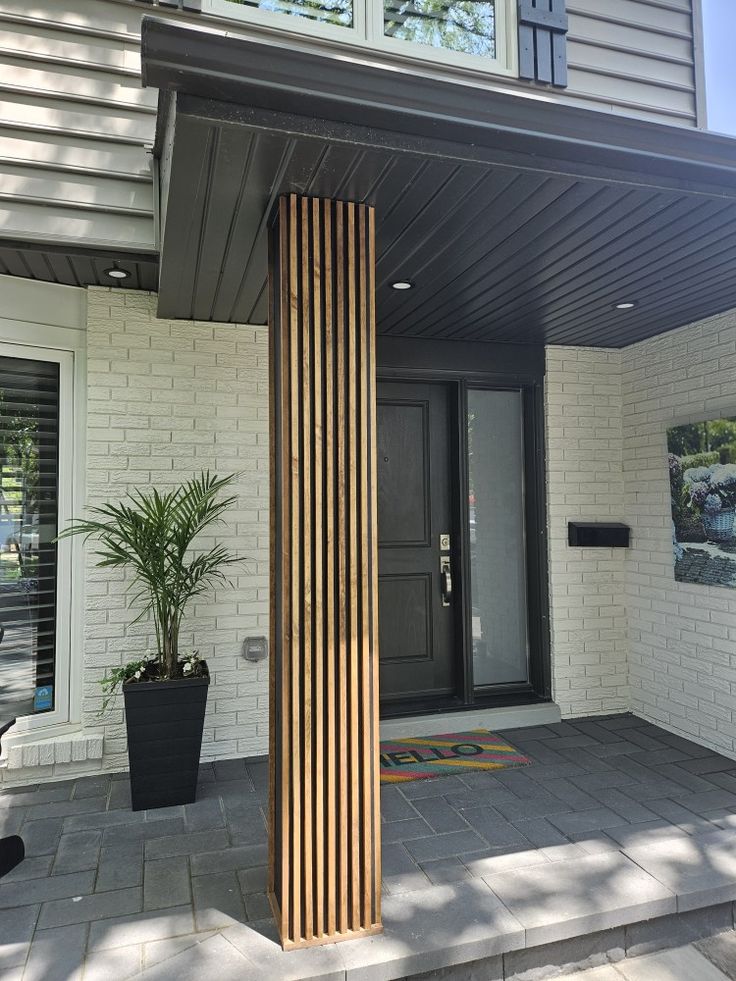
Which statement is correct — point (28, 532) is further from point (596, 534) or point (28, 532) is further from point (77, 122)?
point (596, 534)

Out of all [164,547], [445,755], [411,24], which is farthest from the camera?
[445,755]

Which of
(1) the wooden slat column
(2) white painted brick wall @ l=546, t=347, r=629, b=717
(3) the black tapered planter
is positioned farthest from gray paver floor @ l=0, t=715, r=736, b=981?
(2) white painted brick wall @ l=546, t=347, r=629, b=717

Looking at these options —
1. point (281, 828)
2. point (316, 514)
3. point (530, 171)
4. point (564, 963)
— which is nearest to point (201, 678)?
point (281, 828)

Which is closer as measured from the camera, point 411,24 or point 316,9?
point 316,9

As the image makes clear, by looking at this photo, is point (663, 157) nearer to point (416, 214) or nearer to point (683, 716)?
point (416, 214)

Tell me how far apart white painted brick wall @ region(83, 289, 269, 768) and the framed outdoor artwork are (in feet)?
7.92

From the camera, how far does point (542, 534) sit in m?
4.29

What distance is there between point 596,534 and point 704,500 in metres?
0.73

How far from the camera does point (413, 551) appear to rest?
4.17m

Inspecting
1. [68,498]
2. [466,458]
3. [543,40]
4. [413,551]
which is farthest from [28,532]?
[543,40]

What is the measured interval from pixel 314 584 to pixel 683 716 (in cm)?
291

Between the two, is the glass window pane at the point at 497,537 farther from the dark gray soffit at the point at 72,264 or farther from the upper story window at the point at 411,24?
the dark gray soffit at the point at 72,264

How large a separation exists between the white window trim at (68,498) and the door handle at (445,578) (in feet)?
6.89

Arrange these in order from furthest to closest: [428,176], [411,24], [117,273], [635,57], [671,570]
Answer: [671,570] → [635,57] → [117,273] → [411,24] → [428,176]
